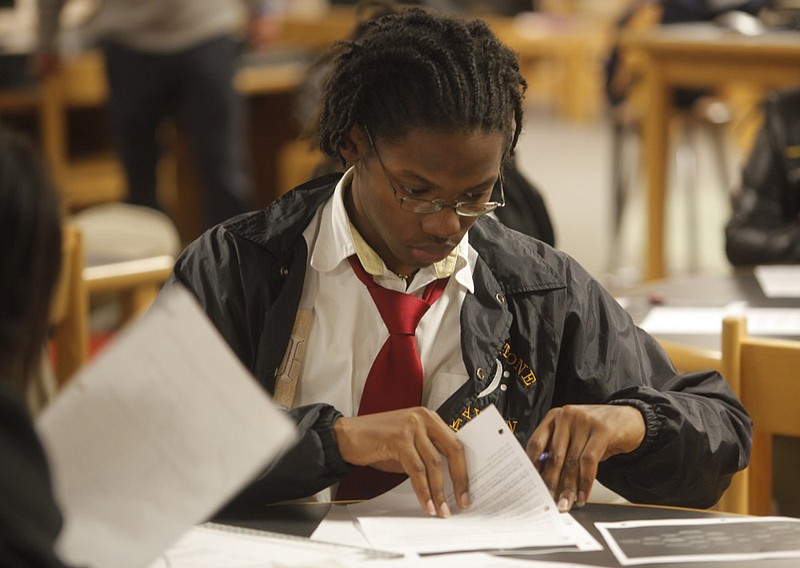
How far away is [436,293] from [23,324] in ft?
2.86

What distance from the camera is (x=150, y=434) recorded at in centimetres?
109

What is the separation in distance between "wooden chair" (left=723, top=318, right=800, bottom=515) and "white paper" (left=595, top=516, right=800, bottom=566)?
0.99 feet

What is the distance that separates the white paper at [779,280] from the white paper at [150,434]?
70.9 inches

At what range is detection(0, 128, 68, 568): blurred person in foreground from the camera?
896mm

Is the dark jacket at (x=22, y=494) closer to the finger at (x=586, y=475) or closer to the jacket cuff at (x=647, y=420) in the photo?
the finger at (x=586, y=475)

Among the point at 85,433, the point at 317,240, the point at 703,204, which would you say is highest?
the point at 85,433

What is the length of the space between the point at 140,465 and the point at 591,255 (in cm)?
495

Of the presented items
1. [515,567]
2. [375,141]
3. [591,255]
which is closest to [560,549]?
[515,567]

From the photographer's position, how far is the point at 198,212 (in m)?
5.93

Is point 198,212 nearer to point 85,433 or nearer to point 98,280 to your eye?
point 98,280

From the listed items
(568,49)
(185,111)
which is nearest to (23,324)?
(185,111)

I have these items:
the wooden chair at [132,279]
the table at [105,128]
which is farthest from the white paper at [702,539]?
the table at [105,128]

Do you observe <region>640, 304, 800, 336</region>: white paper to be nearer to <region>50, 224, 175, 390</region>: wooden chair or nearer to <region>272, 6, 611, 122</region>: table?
<region>50, 224, 175, 390</region>: wooden chair

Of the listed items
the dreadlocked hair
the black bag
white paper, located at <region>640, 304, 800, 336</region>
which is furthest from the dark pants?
the dreadlocked hair
